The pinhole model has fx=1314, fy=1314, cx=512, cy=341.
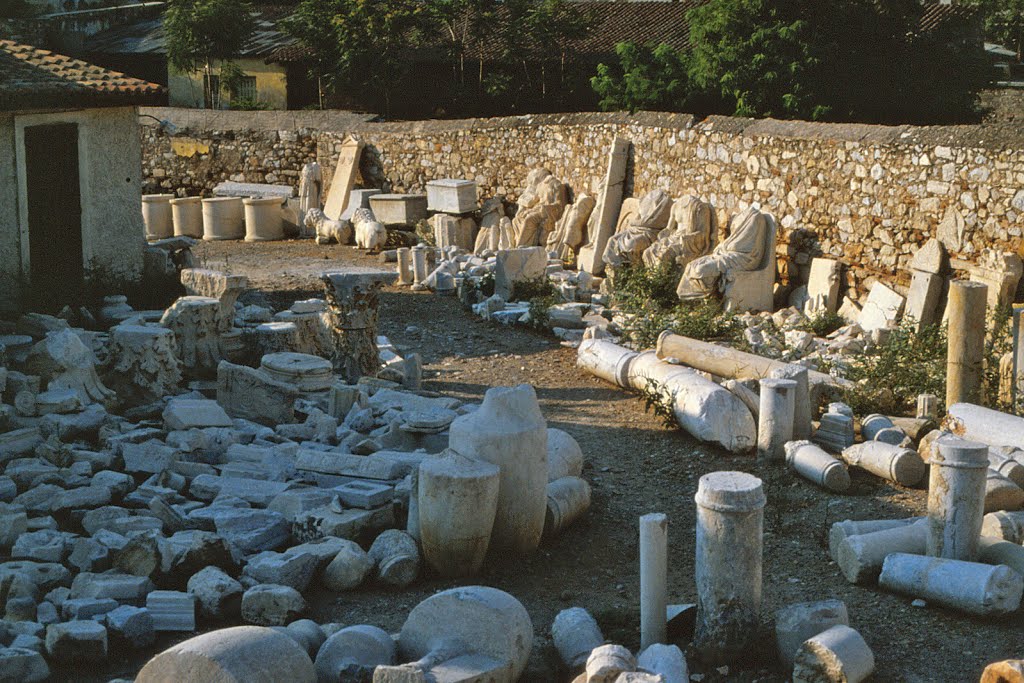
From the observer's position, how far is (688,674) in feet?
20.8

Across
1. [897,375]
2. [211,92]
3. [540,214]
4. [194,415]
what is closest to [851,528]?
[897,375]

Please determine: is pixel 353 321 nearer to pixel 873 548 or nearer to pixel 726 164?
pixel 726 164

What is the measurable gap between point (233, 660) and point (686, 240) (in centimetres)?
1042

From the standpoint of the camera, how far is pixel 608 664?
5699 millimetres

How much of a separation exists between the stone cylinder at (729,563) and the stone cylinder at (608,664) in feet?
2.38

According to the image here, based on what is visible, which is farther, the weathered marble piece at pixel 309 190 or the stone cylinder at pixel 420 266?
the weathered marble piece at pixel 309 190

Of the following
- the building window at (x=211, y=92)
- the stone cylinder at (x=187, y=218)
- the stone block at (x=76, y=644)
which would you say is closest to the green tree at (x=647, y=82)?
the stone cylinder at (x=187, y=218)

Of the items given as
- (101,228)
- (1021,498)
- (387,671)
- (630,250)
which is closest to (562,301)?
(630,250)

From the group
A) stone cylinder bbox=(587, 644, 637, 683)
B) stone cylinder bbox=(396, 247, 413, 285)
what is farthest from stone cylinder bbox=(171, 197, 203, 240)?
stone cylinder bbox=(587, 644, 637, 683)

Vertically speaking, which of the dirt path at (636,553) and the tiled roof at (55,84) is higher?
the tiled roof at (55,84)

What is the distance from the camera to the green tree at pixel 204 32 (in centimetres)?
2825

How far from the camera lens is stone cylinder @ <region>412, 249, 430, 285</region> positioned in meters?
17.0

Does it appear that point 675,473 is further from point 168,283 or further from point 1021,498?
point 168,283

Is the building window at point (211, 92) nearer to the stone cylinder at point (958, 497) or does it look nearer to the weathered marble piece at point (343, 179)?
the weathered marble piece at point (343, 179)
